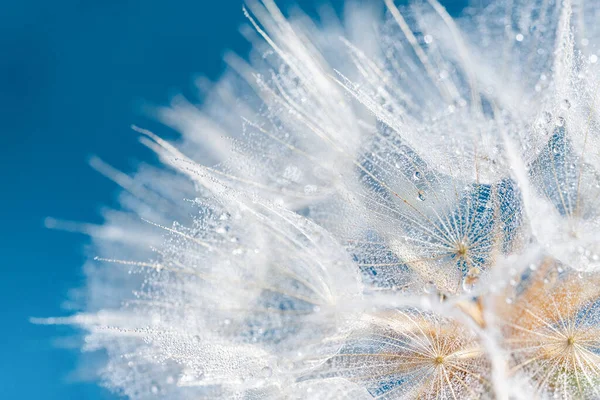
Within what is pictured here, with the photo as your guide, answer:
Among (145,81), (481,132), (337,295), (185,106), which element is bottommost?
(337,295)

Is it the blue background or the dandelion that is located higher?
the blue background

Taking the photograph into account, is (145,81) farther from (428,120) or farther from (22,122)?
(428,120)

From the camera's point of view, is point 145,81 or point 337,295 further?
point 145,81

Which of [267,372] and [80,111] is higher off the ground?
[80,111]

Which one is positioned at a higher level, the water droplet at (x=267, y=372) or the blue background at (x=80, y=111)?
the blue background at (x=80, y=111)

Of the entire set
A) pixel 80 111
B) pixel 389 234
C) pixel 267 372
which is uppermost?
pixel 80 111

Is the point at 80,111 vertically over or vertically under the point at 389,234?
over

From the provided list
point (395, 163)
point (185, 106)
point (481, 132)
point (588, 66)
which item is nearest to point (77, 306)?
point (185, 106)

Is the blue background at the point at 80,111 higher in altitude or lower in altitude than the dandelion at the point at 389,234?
higher
